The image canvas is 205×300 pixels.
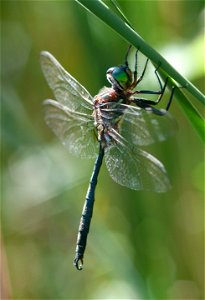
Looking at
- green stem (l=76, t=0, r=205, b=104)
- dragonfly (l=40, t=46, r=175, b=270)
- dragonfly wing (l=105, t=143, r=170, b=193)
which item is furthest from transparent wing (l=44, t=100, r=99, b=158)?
→ green stem (l=76, t=0, r=205, b=104)

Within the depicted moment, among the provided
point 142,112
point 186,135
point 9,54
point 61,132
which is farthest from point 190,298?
point 9,54

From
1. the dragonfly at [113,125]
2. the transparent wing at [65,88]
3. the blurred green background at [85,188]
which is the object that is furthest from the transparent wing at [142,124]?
the blurred green background at [85,188]

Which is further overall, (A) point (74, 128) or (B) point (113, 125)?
(A) point (74, 128)

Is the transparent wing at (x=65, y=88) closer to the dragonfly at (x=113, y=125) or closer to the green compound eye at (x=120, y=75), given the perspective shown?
the dragonfly at (x=113, y=125)

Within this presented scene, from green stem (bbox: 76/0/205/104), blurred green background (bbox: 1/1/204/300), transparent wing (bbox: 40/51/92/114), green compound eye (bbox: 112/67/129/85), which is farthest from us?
blurred green background (bbox: 1/1/204/300)

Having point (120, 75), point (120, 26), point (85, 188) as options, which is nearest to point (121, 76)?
point (120, 75)

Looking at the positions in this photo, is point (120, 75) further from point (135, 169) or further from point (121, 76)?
point (135, 169)

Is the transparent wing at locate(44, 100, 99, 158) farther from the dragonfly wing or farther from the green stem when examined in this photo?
the green stem
